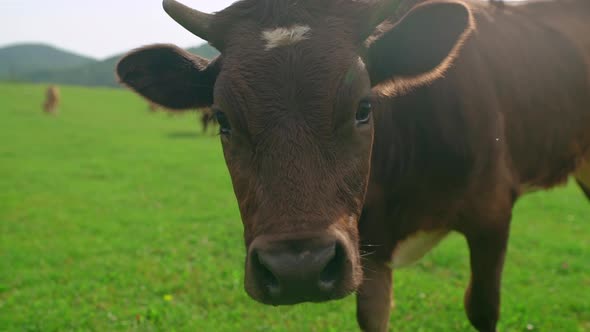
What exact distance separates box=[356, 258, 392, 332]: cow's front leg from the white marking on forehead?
1.76m

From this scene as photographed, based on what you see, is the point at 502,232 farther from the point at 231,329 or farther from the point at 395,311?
Answer: the point at 231,329

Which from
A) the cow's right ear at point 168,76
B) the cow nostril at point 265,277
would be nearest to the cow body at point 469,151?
the cow's right ear at point 168,76

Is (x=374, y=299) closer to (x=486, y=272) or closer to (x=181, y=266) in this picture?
(x=486, y=272)

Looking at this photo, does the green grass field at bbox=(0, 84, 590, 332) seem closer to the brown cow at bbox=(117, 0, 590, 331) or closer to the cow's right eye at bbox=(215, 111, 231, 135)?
the brown cow at bbox=(117, 0, 590, 331)

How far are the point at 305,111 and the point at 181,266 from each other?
13.7 ft

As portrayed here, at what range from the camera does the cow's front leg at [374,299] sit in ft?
10.9

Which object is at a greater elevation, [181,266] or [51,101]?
[181,266]

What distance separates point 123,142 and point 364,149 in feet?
56.6

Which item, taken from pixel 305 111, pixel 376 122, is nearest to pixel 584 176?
pixel 376 122

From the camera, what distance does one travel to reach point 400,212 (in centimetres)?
295

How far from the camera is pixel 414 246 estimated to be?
3.19m

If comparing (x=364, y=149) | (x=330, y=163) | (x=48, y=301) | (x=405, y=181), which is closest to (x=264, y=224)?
(x=330, y=163)

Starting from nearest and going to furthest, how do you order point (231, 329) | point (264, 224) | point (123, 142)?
point (264, 224), point (231, 329), point (123, 142)

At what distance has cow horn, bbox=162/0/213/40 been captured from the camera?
2336mm
